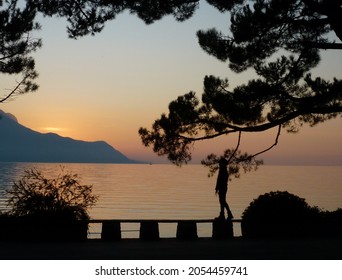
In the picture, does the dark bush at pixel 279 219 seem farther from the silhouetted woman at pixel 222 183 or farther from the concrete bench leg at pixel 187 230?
the concrete bench leg at pixel 187 230

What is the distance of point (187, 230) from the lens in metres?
14.5

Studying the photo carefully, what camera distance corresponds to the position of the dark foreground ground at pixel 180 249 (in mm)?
10719

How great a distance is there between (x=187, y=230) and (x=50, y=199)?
11.0 feet

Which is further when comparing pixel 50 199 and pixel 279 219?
pixel 279 219

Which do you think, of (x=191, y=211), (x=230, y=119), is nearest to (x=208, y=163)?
(x=230, y=119)

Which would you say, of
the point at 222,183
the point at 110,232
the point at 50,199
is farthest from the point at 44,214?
the point at 222,183

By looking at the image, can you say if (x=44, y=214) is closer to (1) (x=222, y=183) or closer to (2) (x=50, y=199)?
(2) (x=50, y=199)

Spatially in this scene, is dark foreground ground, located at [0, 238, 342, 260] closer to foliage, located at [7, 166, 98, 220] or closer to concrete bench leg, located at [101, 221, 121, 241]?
concrete bench leg, located at [101, 221, 121, 241]

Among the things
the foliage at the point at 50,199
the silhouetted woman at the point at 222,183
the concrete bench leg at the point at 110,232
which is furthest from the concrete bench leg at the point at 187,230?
the foliage at the point at 50,199

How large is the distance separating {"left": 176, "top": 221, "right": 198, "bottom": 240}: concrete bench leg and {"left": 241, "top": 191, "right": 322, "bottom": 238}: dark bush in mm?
1300

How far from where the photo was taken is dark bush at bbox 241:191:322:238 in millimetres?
14547

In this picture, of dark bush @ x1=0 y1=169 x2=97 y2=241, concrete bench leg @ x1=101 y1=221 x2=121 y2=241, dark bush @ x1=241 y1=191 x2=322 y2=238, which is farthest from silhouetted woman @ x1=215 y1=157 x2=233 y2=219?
dark bush @ x1=0 y1=169 x2=97 y2=241

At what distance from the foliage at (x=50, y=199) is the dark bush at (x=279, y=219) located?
3911 mm

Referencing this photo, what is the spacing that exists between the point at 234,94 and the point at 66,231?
5.35 meters
